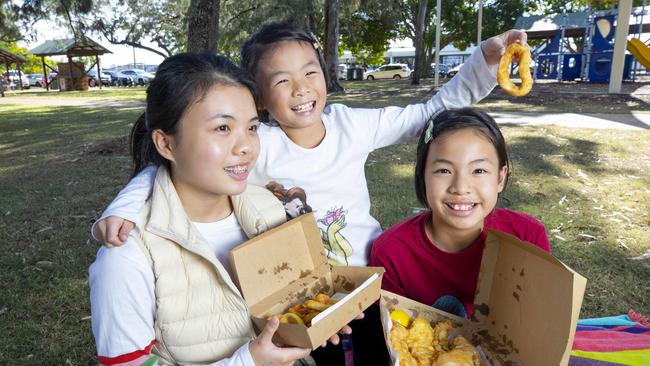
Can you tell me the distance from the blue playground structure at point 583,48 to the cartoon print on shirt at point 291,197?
17059mm

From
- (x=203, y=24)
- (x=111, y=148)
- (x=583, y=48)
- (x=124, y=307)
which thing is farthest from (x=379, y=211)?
(x=583, y=48)

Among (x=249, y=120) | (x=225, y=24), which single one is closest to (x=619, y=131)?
(x=249, y=120)

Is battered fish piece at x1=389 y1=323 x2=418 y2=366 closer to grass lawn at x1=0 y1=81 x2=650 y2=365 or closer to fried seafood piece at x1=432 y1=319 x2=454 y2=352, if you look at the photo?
fried seafood piece at x1=432 y1=319 x2=454 y2=352

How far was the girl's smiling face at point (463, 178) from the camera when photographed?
1.99m

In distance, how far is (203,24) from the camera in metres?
7.57

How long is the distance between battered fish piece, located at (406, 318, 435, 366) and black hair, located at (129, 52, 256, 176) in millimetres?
1054

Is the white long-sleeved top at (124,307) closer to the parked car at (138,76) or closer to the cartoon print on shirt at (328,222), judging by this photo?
the cartoon print on shirt at (328,222)

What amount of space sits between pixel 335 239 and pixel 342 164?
0.35m

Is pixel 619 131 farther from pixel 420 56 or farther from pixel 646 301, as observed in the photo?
pixel 420 56

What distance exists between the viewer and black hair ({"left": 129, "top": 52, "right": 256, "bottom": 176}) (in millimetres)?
1687

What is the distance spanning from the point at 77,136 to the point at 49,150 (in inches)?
65.4

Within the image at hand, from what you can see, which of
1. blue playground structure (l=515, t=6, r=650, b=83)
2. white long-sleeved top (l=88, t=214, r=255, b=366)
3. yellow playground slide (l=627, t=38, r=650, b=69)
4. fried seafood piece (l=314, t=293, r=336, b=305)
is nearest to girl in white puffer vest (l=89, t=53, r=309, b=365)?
white long-sleeved top (l=88, t=214, r=255, b=366)

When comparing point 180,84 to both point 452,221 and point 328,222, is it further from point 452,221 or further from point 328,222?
point 452,221

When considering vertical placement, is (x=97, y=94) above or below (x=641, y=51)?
below
